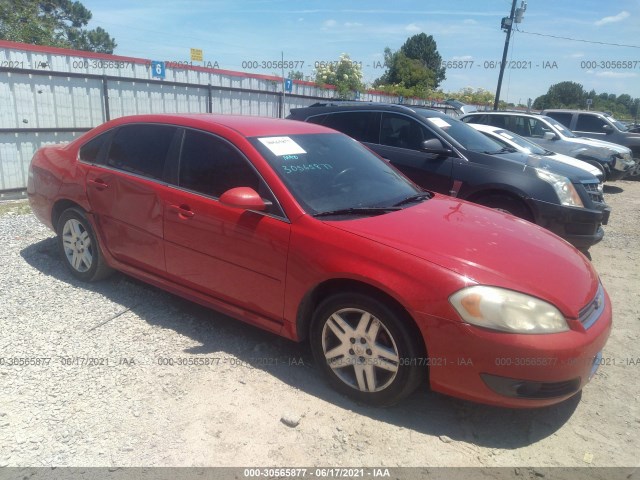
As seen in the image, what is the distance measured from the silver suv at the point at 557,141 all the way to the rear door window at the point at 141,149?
9.39 meters

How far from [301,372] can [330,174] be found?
1406 millimetres

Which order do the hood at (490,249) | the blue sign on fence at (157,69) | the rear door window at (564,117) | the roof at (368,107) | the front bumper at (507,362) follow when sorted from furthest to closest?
the rear door window at (564,117) → the blue sign on fence at (157,69) → the roof at (368,107) → the hood at (490,249) → the front bumper at (507,362)

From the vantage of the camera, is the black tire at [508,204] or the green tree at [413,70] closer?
the black tire at [508,204]

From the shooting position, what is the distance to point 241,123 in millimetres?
3787

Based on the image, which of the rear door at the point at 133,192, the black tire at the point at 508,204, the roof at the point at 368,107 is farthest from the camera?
the roof at the point at 368,107

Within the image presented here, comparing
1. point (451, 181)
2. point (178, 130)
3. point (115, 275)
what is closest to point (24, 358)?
point (115, 275)

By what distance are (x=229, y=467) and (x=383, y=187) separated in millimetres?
2224

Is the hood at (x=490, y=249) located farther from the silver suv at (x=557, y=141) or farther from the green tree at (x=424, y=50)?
the green tree at (x=424, y=50)

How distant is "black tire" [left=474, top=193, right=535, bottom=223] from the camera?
566 centimetres

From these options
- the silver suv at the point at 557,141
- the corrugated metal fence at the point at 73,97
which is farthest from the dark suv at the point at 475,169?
the silver suv at the point at 557,141

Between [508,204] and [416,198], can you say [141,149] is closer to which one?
[416,198]

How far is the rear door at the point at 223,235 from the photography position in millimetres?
3162

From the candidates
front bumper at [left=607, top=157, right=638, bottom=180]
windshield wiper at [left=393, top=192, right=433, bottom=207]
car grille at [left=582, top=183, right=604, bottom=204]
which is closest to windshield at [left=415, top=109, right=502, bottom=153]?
car grille at [left=582, top=183, right=604, bottom=204]

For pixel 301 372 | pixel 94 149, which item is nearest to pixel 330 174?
pixel 301 372
